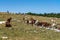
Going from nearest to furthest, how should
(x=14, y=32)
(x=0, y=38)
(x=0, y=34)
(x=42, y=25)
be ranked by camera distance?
(x=0, y=38) < (x=0, y=34) < (x=14, y=32) < (x=42, y=25)

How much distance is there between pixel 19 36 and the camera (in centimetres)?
3189

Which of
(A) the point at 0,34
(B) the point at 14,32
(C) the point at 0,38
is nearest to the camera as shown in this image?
(C) the point at 0,38

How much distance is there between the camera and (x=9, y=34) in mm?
32094

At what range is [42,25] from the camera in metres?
44.7

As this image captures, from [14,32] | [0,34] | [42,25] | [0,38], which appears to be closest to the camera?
[0,38]

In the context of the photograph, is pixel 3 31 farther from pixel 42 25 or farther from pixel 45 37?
pixel 42 25

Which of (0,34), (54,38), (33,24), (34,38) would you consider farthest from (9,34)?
(33,24)

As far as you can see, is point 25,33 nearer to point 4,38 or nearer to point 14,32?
point 14,32

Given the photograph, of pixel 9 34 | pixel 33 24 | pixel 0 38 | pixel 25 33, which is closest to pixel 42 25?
pixel 33 24

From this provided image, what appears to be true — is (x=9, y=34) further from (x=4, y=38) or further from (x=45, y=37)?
(x=45, y=37)

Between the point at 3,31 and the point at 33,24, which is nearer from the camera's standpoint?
the point at 3,31

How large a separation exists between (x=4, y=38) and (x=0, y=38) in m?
0.49

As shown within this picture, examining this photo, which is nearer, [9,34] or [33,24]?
[9,34]

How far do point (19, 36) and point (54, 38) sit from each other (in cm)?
479
